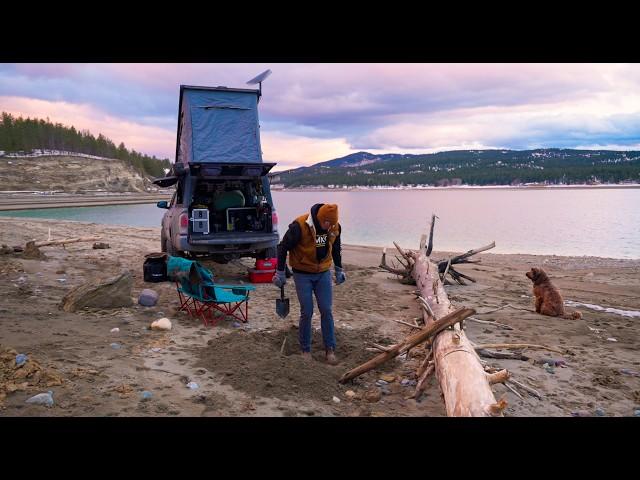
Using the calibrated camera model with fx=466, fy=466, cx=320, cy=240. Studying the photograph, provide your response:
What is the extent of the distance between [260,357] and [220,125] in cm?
671

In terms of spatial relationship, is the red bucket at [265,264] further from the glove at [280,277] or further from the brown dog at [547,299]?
the brown dog at [547,299]

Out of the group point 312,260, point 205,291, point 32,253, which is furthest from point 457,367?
point 32,253

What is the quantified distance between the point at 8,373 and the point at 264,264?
5874 mm

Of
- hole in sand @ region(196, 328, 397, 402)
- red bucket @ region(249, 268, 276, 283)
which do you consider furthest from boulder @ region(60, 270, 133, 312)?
red bucket @ region(249, 268, 276, 283)

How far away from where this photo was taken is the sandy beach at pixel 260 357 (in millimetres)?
3932

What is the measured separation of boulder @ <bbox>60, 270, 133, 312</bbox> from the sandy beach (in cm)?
15

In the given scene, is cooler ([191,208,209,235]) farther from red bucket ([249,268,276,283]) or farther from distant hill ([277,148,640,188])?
distant hill ([277,148,640,188])

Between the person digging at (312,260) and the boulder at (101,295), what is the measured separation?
9.00 ft

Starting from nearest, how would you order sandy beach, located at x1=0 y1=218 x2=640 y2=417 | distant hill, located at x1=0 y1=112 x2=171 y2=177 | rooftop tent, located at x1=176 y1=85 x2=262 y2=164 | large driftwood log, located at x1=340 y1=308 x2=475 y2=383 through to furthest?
1. sandy beach, located at x1=0 y1=218 x2=640 y2=417
2. large driftwood log, located at x1=340 y1=308 x2=475 y2=383
3. rooftop tent, located at x1=176 y1=85 x2=262 y2=164
4. distant hill, located at x1=0 y1=112 x2=171 y2=177

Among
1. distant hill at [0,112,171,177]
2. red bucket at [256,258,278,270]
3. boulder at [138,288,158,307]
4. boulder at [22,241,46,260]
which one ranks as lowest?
boulder at [138,288,158,307]

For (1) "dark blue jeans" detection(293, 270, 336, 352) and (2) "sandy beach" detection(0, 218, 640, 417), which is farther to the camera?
(1) "dark blue jeans" detection(293, 270, 336, 352)

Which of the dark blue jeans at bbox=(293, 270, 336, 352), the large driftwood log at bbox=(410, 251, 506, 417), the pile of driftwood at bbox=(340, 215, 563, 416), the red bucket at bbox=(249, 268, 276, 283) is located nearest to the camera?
the large driftwood log at bbox=(410, 251, 506, 417)

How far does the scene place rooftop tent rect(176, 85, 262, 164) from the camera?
10.1 m
